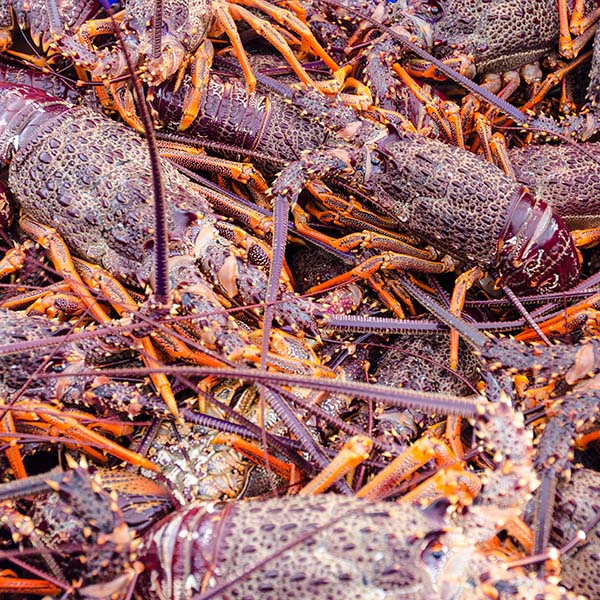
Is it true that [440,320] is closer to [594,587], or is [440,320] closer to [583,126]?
[594,587]

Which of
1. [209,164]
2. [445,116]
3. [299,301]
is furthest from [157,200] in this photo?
[445,116]

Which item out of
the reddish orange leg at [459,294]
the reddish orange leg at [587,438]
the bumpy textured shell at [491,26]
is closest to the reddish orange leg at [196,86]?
the bumpy textured shell at [491,26]

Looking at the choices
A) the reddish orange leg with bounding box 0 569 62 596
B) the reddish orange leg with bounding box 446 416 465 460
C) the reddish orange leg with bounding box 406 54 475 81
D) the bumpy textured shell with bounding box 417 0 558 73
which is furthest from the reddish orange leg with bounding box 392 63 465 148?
the reddish orange leg with bounding box 0 569 62 596

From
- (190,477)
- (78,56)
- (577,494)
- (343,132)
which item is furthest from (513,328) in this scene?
(78,56)

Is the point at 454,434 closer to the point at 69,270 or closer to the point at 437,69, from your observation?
the point at 69,270

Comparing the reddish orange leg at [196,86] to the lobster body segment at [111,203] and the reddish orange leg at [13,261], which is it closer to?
the lobster body segment at [111,203]
